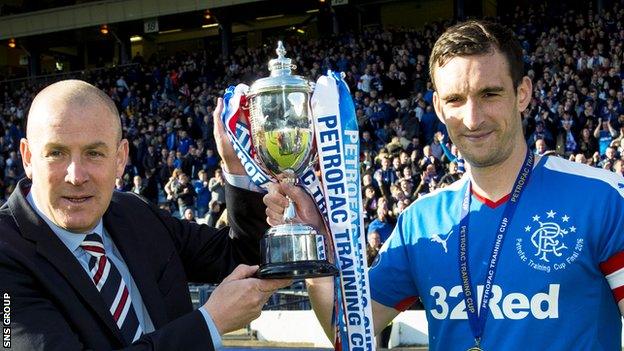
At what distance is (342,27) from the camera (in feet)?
90.1

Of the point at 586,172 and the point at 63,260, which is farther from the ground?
the point at 586,172

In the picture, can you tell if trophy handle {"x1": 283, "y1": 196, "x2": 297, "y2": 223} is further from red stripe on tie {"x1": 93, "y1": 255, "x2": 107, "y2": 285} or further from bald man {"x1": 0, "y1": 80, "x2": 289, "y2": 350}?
red stripe on tie {"x1": 93, "y1": 255, "x2": 107, "y2": 285}

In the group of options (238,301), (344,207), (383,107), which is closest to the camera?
(238,301)

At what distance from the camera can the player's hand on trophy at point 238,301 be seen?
91.4 inches

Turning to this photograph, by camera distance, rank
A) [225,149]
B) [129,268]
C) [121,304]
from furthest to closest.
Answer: [225,149]
[129,268]
[121,304]

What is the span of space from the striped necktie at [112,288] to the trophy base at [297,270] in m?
0.39

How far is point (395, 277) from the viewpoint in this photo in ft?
9.23

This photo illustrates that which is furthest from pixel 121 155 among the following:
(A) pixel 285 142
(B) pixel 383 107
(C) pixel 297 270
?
(B) pixel 383 107

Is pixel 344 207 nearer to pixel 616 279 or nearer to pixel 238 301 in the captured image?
pixel 238 301

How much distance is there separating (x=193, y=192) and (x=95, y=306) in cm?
1363

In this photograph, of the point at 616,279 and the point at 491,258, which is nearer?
the point at 616,279

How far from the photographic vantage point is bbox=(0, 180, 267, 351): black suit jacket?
2201mm

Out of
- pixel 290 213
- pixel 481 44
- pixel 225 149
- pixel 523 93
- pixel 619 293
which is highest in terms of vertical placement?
pixel 481 44

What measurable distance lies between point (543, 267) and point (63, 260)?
138 centimetres
